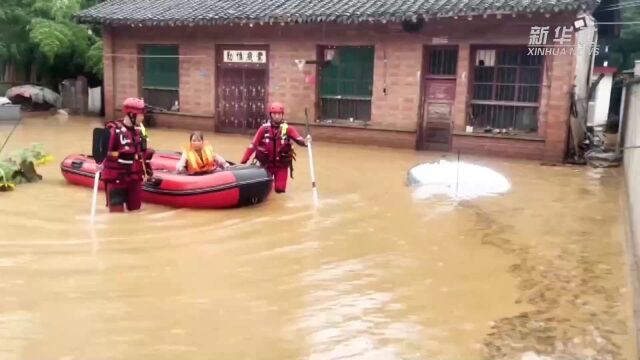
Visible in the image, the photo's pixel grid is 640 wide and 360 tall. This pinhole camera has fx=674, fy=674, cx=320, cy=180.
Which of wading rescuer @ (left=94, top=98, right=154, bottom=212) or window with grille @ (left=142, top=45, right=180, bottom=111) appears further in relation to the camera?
window with grille @ (left=142, top=45, right=180, bottom=111)

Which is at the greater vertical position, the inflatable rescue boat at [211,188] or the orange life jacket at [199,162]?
the orange life jacket at [199,162]

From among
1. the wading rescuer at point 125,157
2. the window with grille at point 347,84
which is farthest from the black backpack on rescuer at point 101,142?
the window with grille at point 347,84

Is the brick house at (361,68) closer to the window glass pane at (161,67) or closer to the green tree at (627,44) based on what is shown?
the window glass pane at (161,67)

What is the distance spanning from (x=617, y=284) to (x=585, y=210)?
342cm

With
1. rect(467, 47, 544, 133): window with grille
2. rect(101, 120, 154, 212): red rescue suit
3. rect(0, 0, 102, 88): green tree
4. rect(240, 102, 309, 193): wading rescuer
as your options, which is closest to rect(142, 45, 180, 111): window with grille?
→ rect(0, 0, 102, 88): green tree

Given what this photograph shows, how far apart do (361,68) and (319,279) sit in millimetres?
10844

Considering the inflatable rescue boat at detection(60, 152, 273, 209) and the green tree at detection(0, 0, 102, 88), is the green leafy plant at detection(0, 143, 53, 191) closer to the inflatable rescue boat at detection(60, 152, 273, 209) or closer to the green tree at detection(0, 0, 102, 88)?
the inflatable rescue boat at detection(60, 152, 273, 209)

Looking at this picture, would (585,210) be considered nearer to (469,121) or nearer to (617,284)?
(617,284)

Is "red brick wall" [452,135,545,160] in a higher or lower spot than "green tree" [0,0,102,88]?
lower

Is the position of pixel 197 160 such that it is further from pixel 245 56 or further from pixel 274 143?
pixel 245 56

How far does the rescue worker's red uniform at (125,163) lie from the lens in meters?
7.94

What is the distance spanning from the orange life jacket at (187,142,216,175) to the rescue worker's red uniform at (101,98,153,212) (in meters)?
→ 0.65

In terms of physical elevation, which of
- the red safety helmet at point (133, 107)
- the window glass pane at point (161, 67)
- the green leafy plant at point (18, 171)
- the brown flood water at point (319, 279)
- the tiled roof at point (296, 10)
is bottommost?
the brown flood water at point (319, 279)

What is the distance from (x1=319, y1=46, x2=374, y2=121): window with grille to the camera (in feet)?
52.9
